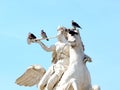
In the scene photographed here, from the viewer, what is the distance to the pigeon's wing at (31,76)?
24.0m

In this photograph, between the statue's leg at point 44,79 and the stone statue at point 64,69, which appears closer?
the stone statue at point 64,69

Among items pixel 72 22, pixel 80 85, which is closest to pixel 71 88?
pixel 80 85

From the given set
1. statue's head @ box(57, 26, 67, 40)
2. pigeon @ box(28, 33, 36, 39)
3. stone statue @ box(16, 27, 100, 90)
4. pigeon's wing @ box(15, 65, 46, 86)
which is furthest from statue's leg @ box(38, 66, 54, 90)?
pigeon @ box(28, 33, 36, 39)

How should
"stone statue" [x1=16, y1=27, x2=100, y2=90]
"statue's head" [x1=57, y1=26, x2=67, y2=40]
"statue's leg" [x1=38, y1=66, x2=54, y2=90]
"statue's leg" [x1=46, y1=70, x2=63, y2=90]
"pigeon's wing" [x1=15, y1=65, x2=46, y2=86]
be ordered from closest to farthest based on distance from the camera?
"stone statue" [x1=16, y1=27, x2=100, y2=90] < "statue's leg" [x1=46, y1=70, x2=63, y2=90] < "statue's leg" [x1=38, y1=66, x2=54, y2=90] < "statue's head" [x1=57, y1=26, x2=67, y2=40] < "pigeon's wing" [x1=15, y1=65, x2=46, y2=86]

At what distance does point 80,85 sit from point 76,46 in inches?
42.2

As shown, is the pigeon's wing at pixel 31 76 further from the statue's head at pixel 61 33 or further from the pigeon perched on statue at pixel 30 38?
the statue's head at pixel 61 33

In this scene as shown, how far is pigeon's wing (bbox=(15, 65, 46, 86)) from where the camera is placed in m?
24.0

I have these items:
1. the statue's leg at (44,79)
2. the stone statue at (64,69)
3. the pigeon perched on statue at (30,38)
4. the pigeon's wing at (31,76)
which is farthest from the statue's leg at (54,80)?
the pigeon perched on statue at (30,38)

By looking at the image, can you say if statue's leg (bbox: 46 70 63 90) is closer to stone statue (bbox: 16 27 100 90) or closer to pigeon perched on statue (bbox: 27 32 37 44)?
stone statue (bbox: 16 27 100 90)

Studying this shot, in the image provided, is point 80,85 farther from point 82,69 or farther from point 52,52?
point 52,52

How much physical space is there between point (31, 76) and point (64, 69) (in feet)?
5.06

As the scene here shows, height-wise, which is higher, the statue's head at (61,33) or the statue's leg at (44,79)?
the statue's head at (61,33)

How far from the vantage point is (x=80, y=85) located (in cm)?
2208

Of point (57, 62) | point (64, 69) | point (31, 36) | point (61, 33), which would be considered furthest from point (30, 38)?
point (64, 69)
